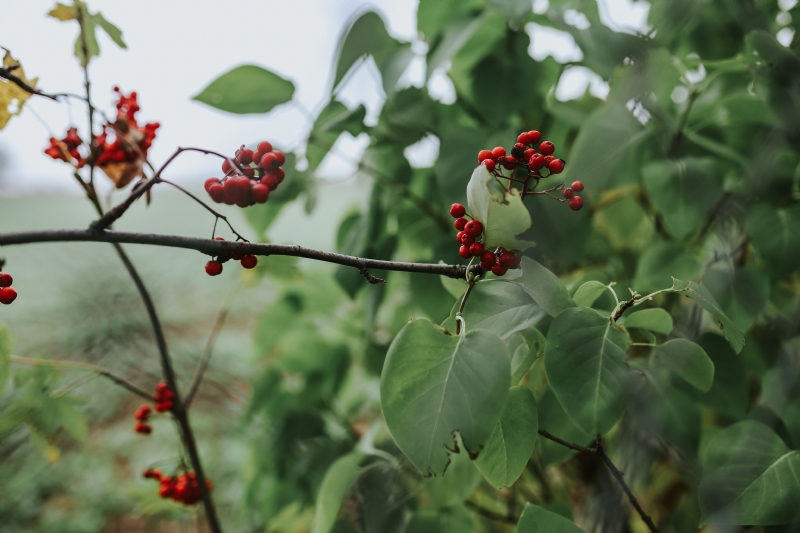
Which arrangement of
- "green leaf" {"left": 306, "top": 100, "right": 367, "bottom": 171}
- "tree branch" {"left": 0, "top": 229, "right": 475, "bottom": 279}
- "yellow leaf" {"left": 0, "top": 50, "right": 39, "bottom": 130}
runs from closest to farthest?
"tree branch" {"left": 0, "top": 229, "right": 475, "bottom": 279}
"yellow leaf" {"left": 0, "top": 50, "right": 39, "bottom": 130}
"green leaf" {"left": 306, "top": 100, "right": 367, "bottom": 171}

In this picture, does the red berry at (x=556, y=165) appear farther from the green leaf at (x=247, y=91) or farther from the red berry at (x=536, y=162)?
the green leaf at (x=247, y=91)

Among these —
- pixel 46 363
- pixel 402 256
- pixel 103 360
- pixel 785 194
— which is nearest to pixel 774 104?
pixel 785 194

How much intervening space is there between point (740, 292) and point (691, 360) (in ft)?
0.46

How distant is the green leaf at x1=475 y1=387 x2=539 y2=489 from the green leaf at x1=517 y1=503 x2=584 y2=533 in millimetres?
35

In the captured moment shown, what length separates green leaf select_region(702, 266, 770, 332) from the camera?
34 centimetres

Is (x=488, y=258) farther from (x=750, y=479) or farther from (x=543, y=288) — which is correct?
(x=750, y=479)

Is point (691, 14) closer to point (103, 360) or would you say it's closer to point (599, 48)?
point (599, 48)

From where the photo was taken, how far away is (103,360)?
845 mm

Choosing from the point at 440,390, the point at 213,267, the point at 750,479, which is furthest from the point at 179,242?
the point at 750,479

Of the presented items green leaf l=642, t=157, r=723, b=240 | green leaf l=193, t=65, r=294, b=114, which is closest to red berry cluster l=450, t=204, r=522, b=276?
green leaf l=642, t=157, r=723, b=240

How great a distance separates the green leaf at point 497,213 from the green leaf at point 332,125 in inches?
9.3

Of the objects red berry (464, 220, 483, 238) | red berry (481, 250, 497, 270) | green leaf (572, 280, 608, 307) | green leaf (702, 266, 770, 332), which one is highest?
red berry (464, 220, 483, 238)

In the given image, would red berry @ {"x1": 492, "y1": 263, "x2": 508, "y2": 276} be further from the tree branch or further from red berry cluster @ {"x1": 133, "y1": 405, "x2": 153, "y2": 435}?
red berry cluster @ {"x1": 133, "y1": 405, "x2": 153, "y2": 435}

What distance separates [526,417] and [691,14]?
17.1 inches
